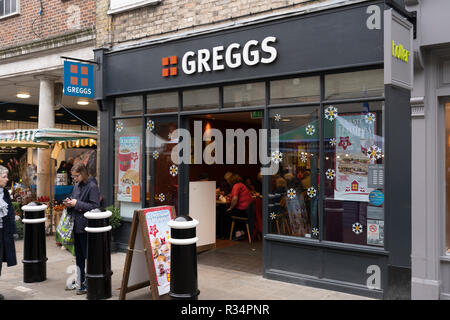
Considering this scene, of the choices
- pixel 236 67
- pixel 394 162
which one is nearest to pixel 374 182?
pixel 394 162

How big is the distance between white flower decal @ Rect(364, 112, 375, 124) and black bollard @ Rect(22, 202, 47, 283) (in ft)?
16.6

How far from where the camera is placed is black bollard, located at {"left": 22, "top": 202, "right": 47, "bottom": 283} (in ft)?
22.0

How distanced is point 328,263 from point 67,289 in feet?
12.4

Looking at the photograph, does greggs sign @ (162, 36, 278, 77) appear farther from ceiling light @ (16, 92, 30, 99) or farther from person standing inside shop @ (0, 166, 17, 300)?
ceiling light @ (16, 92, 30, 99)

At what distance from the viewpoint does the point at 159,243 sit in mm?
5723

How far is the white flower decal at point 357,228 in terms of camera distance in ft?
20.1

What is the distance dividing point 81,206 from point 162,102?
3114 mm

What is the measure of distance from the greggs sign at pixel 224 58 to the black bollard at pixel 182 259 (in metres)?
3.21

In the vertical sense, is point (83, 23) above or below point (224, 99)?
above

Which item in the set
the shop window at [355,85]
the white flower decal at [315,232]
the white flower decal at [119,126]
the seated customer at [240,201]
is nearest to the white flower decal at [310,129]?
the shop window at [355,85]

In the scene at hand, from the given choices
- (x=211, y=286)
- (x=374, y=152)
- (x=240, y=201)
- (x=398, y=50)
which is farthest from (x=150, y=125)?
(x=398, y=50)

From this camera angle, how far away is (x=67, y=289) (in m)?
6.35

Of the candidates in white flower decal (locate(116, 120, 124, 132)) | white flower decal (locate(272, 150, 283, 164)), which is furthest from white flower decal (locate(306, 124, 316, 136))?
white flower decal (locate(116, 120, 124, 132))

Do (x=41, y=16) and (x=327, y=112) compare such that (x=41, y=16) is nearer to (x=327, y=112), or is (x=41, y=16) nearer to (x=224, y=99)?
(x=224, y=99)
